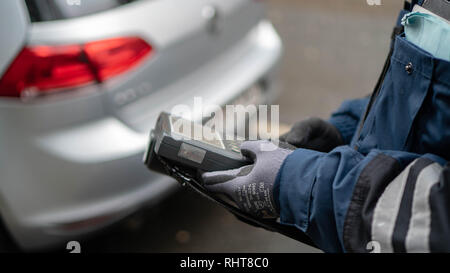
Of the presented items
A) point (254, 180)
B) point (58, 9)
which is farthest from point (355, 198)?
point (58, 9)

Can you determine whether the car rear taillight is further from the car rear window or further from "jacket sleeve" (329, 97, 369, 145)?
"jacket sleeve" (329, 97, 369, 145)

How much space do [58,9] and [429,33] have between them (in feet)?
4.56

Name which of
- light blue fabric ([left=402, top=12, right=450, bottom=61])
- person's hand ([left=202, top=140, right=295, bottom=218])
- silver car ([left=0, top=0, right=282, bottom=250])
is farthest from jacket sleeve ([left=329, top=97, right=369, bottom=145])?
silver car ([left=0, top=0, right=282, bottom=250])

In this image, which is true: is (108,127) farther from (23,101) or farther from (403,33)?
(403,33)

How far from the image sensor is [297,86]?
159 inches

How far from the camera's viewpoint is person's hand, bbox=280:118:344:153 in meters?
1.49

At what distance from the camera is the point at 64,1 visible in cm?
190

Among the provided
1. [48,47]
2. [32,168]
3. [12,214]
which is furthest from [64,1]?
[12,214]

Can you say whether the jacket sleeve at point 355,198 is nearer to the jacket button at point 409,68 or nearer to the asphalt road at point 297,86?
the jacket button at point 409,68

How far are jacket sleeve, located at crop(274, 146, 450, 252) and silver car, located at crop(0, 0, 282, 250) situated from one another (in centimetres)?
102

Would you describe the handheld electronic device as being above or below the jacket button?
below

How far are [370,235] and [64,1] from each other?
1.47 m
